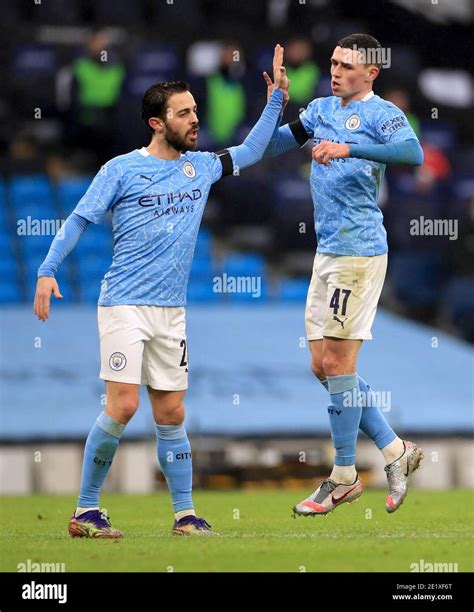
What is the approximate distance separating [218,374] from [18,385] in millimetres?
1876

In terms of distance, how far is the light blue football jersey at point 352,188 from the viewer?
9109 mm

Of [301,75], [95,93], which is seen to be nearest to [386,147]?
[301,75]

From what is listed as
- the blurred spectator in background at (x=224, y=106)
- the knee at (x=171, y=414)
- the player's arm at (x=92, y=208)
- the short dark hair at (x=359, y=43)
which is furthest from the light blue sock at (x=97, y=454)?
the blurred spectator in background at (x=224, y=106)

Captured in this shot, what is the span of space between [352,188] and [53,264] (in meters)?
1.76

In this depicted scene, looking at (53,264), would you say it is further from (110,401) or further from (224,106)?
(224,106)

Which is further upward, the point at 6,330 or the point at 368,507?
the point at 6,330

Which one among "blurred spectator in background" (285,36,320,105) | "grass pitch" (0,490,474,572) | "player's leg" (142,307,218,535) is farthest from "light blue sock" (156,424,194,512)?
"blurred spectator in background" (285,36,320,105)

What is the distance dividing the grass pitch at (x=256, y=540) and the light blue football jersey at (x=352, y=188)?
1641mm

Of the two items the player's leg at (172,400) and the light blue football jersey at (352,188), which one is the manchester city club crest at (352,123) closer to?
the light blue football jersey at (352,188)

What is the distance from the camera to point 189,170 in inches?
360

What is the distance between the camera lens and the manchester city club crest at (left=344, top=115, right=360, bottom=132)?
914cm

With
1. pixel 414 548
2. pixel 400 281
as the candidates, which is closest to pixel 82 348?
pixel 400 281
